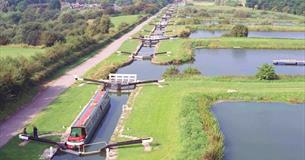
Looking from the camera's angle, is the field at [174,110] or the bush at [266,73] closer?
the field at [174,110]

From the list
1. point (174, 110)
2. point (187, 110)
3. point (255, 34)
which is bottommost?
point (255, 34)

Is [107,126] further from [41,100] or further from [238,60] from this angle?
[238,60]

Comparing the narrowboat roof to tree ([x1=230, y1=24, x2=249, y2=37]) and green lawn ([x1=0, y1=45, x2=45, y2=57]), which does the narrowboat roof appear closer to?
green lawn ([x1=0, y1=45, x2=45, y2=57])

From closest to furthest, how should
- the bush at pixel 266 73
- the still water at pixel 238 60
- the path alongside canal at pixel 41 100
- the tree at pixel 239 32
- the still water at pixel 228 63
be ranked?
the path alongside canal at pixel 41 100 → the bush at pixel 266 73 → the still water at pixel 228 63 → the still water at pixel 238 60 → the tree at pixel 239 32

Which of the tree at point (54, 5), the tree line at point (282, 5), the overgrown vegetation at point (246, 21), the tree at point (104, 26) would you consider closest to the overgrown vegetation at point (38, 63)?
the tree at point (104, 26)

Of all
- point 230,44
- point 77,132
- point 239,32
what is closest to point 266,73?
point 77,132

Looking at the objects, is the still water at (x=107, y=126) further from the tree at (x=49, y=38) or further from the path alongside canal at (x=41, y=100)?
the tree at (x=49, y=38)
